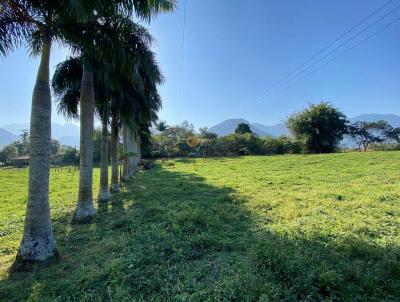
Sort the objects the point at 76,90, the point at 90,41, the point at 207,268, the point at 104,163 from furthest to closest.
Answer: the point at 104,163 → the point at 76,90 → the point at 90,41 → the point at 207,268

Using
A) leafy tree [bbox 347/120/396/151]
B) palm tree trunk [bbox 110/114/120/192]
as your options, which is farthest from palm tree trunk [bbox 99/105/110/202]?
leafy tree [bbox 347/120/396/151]

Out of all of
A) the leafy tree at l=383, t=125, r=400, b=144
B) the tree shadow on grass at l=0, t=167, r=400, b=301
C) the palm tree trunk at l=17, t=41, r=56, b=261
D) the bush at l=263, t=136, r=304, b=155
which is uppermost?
the leafy tree at l=383, t=125, r=400, b=144

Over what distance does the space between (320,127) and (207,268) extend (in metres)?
36.1

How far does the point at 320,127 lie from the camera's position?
120 feet

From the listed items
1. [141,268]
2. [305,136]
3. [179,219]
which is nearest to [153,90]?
[179,219]

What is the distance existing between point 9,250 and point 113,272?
11.5ft

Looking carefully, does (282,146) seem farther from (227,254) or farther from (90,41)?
(227,254)

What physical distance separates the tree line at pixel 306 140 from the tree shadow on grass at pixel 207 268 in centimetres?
3149

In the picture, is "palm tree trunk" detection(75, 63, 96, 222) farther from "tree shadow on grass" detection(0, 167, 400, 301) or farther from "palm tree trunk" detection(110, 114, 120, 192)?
"palm tree trunk" detection(110, 114, 120, 192)

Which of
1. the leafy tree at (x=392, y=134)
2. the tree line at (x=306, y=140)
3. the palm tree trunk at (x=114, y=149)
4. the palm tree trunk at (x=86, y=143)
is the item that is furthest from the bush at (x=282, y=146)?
the palm tree trunk at (x=86, y=143)

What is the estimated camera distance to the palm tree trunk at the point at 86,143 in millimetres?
8156

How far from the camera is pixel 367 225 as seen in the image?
5945mm

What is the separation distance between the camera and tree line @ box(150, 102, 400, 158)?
36.3 meters

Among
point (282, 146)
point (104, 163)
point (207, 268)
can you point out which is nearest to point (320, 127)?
point (282, 146)
